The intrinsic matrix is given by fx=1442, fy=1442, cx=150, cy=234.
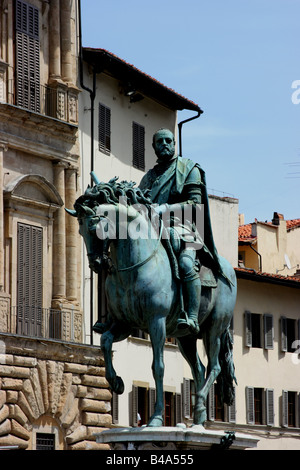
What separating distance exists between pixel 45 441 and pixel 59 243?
18.5ft

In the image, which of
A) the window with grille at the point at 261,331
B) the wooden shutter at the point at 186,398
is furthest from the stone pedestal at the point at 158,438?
the window with grille at the point at 261,331

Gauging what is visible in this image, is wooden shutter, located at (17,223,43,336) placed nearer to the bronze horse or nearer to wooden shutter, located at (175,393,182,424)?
wooden shutter, located at (175,393,182,424)

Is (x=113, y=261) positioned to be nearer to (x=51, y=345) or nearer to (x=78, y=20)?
(x=51, y=345)

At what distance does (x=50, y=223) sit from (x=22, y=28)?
540cm

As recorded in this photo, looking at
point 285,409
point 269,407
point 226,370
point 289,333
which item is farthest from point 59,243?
point 226,370

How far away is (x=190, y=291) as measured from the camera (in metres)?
17.4

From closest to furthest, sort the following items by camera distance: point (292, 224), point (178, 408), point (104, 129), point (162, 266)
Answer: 1. point (162, 266)
2. point (104, 129)
3. point (178, 408)
4. point (292, 224)

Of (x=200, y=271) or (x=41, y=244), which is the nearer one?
(x=200, y=271)

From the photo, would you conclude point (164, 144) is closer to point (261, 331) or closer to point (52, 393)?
point (52, 393)

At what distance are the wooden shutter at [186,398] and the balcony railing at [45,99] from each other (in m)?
10.2

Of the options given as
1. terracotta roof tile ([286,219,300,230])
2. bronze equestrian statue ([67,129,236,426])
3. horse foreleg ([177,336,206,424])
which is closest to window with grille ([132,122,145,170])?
terracotta roof tile ([286,219,300,230])

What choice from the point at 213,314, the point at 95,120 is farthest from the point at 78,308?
the point at 213,314

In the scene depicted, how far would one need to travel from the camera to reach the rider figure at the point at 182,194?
17.4 m

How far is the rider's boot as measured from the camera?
56.8ft
